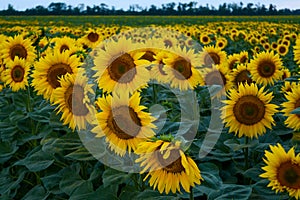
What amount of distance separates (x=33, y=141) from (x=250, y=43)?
7084 mm

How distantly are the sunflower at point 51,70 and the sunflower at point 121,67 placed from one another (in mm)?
338

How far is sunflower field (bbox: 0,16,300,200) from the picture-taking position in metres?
2.38

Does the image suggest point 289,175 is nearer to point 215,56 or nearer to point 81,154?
point 81,154

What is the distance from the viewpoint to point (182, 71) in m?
4.03

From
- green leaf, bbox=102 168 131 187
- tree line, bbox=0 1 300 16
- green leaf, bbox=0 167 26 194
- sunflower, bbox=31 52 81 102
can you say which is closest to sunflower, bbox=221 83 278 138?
green leaf, bbox=102 168 131 187

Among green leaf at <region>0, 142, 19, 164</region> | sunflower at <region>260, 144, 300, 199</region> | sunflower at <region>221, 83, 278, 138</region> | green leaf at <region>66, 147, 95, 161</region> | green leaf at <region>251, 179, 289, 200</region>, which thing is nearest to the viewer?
sunflower at <region>260, 144, 300, 199</region>

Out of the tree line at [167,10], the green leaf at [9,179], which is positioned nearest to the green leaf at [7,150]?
the green leaf at [9,179]

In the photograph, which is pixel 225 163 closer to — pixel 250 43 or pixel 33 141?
pixel 33 141

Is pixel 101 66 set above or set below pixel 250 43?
above

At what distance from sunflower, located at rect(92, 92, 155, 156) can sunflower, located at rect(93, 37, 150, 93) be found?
1.59 feet

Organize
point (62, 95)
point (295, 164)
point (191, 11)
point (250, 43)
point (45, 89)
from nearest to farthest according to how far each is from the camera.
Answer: point (295, 164), point (62, 95), point (45, 89), point (250, 43), point (191, 11)

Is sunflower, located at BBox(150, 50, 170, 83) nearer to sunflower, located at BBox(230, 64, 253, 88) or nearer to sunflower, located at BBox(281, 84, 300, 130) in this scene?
sunflower, located at BBox(230, 64, 253, 88)

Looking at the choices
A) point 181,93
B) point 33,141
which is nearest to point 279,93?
point 181,93

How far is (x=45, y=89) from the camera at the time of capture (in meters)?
3.34
